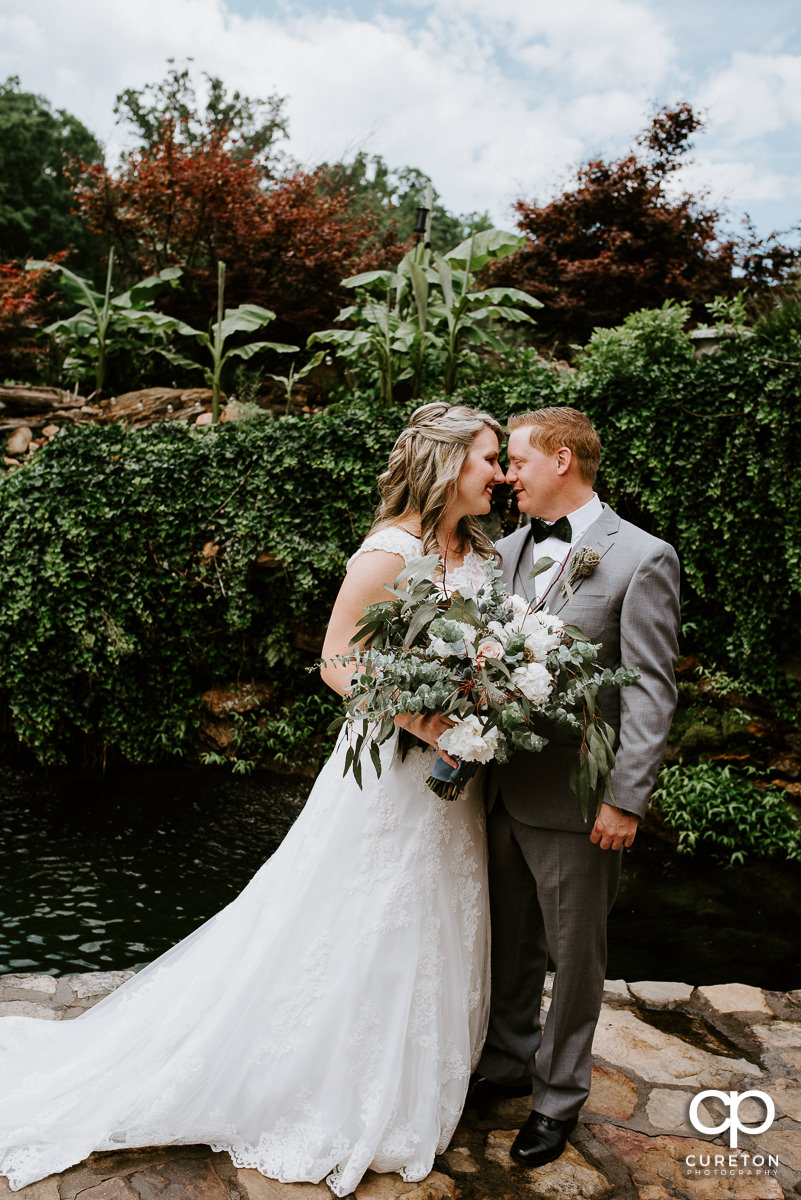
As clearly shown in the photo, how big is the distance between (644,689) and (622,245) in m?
8.43

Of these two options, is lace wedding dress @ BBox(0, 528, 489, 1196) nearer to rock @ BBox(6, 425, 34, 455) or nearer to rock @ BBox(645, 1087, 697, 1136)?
rock @ BBox(645, 1087, 697, 1136)

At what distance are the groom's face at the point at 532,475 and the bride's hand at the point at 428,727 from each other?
75cm

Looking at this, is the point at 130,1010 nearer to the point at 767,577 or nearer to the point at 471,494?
the point at 471,494

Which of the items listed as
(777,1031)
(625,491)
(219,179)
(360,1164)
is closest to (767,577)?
(625,491)

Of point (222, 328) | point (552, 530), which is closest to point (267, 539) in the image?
point (222, 328)

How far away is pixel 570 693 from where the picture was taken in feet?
6.09

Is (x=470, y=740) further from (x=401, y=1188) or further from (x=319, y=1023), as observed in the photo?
(x=401, y=1188)

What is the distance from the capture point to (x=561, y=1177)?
2.09m

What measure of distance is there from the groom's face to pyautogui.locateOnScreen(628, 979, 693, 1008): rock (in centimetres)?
210

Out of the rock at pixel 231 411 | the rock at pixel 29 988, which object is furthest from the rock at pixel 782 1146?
the rock at pixel 231 411

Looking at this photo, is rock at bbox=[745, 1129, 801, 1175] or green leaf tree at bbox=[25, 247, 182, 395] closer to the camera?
rock at bbox=[745, 1129, 801, 1175]

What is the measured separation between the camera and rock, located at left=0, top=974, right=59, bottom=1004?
9.92 ft

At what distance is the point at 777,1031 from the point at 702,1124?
33.1 inches

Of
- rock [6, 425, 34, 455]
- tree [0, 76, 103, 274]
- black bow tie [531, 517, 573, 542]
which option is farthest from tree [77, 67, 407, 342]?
black bow tie [531, 517, 573, 542]
